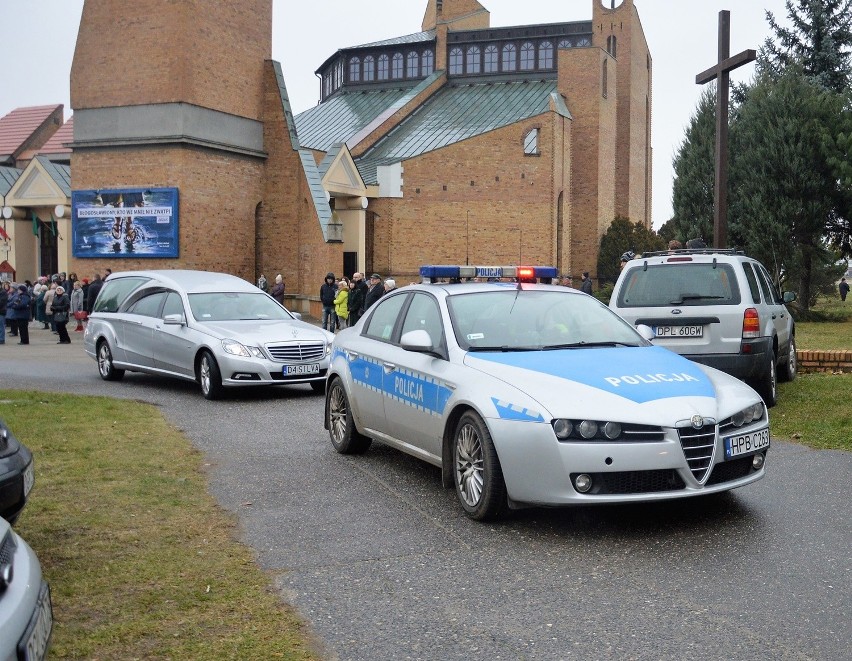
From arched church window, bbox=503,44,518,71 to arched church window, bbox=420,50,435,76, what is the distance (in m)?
4.33

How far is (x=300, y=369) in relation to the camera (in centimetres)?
1257

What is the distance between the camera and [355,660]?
3.97 metres

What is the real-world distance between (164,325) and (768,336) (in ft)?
25.8

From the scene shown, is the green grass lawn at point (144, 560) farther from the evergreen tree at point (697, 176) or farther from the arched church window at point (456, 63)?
the arched church window at point (456, 63)

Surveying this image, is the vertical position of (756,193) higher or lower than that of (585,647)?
higher

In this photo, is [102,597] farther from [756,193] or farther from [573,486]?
[756,193]

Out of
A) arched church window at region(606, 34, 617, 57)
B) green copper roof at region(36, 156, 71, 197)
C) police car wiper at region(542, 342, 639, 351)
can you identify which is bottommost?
police car wiper at region(542, 342, 639, 351)

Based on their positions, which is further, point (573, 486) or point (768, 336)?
point (768, 336)

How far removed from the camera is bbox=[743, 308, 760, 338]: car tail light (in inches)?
407

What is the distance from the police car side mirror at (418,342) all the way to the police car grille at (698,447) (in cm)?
193

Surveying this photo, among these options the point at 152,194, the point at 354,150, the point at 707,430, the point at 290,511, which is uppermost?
the point at 354,150

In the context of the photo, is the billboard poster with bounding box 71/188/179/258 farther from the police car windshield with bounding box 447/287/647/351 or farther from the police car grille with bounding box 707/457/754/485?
the police car grille with bounding box 707/457/754/485

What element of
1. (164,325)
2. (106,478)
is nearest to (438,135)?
(164,325)

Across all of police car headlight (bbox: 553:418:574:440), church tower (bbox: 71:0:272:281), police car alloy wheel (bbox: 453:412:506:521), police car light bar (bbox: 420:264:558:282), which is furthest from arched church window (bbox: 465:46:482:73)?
police car headlight (bbox: 553:418:574:440)
